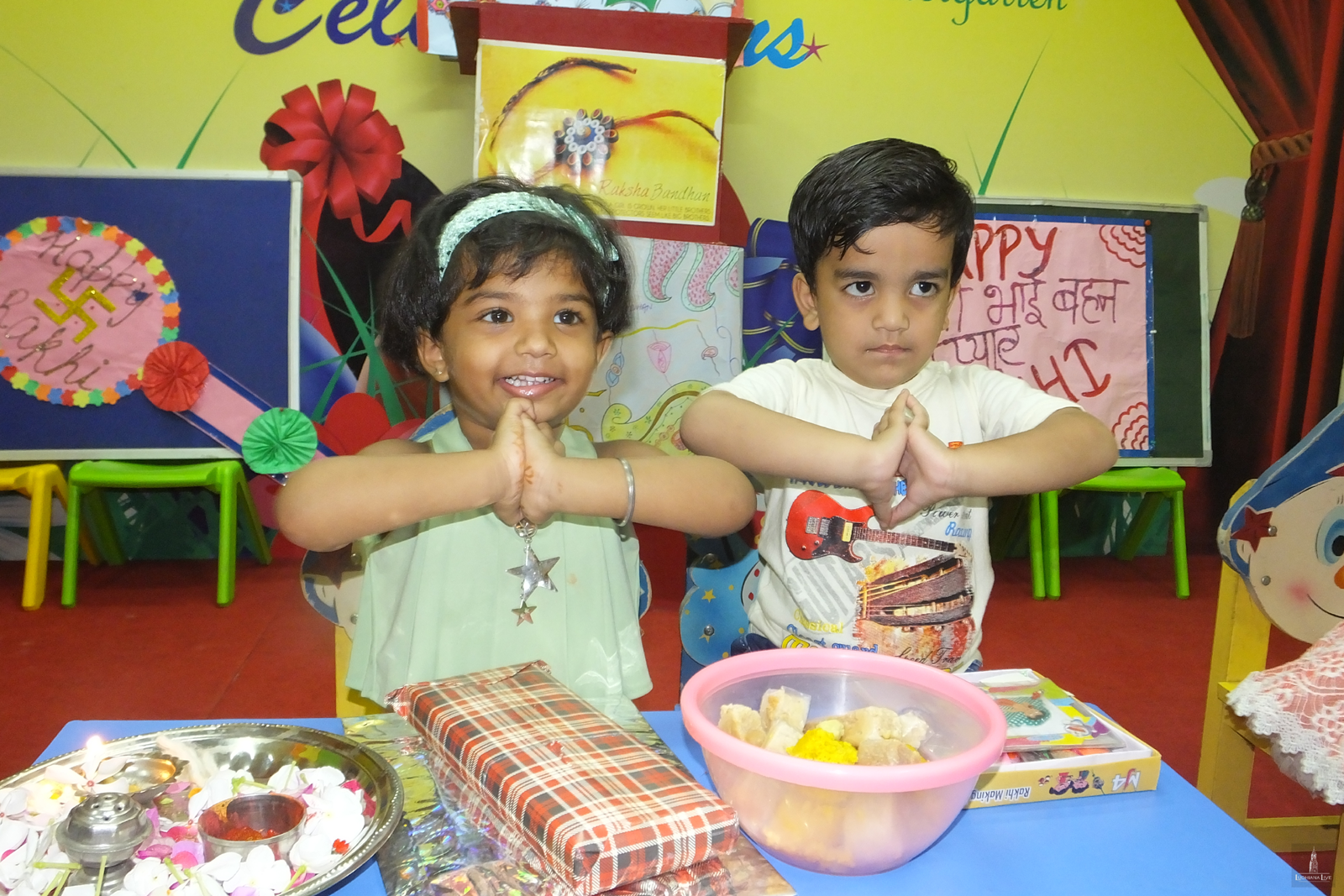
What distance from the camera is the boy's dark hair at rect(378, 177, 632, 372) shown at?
104cm

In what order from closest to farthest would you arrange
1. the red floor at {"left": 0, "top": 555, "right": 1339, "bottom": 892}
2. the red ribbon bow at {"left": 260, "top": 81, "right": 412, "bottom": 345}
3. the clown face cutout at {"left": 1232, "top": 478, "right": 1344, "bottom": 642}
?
the clown face cutout at {"left": 1232, "top": 478, "right": 1344, "bottom": 642}, the red floor at {"left": 0, "top": 555, "right": 1339, "bottom": 892}, the red ribbon bow at {"left": 260, "top": 81, "right": 412, "bottom": 345}

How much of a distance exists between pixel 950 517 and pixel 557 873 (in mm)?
783

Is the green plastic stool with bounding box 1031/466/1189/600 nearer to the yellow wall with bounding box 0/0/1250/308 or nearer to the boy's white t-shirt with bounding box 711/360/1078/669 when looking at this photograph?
the yellow wall with bounding box 0/0/1250/308

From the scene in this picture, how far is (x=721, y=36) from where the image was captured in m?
2.82

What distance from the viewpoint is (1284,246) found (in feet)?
11.5

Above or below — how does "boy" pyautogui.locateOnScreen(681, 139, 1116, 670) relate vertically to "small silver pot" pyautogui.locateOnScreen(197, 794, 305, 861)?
above

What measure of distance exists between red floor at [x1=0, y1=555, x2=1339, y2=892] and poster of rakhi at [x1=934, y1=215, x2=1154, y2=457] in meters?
0.70

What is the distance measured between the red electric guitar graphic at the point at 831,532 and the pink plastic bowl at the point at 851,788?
44 cm

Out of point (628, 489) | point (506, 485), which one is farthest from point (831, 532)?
point (506, 485)

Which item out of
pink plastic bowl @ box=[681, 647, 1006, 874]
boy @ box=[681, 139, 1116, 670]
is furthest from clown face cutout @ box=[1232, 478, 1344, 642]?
pink plastic bowl @ box=[681, 647, 1006, 874]

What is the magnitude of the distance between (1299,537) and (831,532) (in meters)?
0.82

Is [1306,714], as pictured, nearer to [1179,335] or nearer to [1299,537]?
[1299,537]

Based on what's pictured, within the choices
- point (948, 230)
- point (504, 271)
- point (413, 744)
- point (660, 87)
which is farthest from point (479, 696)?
point (660, 87)

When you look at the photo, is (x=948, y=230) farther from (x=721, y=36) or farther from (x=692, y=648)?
(x=721, y=36)
